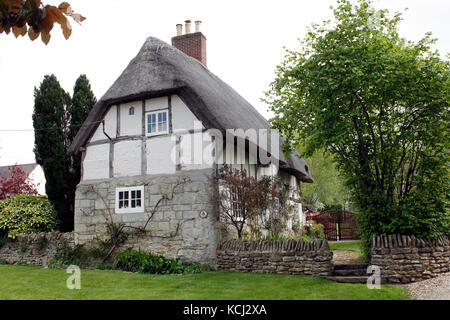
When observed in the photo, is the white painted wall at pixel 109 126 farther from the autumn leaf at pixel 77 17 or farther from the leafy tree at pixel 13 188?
the autumn leaf at pixel 77 17

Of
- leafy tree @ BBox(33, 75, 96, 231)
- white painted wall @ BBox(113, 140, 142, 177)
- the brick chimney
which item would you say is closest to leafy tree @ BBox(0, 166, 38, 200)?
leafy tree @ BBox(33, 75, 96, 231)

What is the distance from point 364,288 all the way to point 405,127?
4200 mm

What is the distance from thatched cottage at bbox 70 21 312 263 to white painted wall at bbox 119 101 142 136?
0.03 m

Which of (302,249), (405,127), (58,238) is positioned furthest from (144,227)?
(405,127)

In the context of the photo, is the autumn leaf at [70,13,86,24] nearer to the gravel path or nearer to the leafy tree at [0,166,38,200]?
the gravel path

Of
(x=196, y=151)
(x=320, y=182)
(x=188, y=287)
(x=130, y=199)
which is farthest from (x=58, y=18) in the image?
(x=320, y=182)

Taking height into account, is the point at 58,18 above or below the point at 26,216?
above

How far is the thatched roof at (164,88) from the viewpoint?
11383 millimetres

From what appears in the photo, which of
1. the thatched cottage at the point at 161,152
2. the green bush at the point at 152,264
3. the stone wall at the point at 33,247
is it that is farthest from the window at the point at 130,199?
the stone wall at the point at 33,247

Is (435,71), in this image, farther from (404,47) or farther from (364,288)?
(364,288)

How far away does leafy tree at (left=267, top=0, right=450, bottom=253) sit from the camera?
9.40 meters

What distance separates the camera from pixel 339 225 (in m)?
19.5

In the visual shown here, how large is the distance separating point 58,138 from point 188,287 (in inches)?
353

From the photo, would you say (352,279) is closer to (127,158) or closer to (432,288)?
(432,288)
